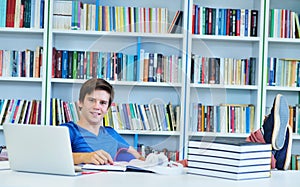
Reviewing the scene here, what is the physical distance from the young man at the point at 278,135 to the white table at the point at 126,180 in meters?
0.20

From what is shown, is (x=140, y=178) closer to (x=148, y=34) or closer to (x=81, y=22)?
(x=148, y=34)

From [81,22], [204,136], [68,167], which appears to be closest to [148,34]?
[204,136]

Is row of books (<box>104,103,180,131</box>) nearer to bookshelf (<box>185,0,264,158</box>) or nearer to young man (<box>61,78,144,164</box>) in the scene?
young man (<box>61,78,144,164</box>)

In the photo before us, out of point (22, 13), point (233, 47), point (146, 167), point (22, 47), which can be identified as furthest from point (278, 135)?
point (22, 47)

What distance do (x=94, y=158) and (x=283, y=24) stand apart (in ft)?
8.02

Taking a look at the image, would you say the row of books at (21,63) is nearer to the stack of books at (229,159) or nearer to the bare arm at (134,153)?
the bare arm at (134,153)

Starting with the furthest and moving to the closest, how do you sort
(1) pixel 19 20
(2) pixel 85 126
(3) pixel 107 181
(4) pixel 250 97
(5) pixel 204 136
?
(4) pixel 250 97, (1) pixel 19 20, (2) pixel 85 126, (5) pixel 204 136, (3) pixel 107 181

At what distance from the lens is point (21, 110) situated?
3996mm

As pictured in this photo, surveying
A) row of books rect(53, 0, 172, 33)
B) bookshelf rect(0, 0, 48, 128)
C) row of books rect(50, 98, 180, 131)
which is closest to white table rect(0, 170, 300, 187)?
Result: row of books rect(50, 98, 180, 131)

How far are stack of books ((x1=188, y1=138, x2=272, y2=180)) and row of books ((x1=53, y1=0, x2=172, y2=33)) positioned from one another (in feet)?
7.02

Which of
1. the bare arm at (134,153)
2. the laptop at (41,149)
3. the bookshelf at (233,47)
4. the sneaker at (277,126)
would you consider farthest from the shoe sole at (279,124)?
the bookshelf at (233,47)

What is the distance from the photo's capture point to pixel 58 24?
3.96 meters

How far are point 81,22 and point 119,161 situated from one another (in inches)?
79.9

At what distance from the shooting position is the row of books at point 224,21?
4074 mm
